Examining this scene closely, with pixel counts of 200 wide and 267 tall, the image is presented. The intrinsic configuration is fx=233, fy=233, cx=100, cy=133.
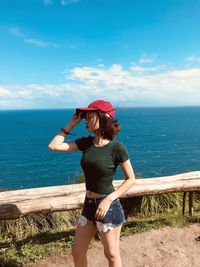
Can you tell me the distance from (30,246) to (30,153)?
4518 cm

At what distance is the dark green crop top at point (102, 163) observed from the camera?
89.1 inches

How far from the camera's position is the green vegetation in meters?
3.91

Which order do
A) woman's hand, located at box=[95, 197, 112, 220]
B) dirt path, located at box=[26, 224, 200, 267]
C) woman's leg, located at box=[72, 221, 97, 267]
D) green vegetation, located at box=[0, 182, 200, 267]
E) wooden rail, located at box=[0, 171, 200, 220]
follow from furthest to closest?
green vegetation, located at box=[0, 182, 200, 267] → dirt path, located at box=[26, 224, 200, 267] → wooden rail, located at box=[0, 171, 200, 220] → woman's leg, located at box=[72, 221, 97, 267] → woman's hand, located at box=[95, 197, 112, 220]

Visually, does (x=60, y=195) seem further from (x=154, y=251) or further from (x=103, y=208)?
(x=103, y=208)

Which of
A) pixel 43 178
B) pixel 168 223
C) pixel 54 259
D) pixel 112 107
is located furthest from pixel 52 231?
pixel 43 178


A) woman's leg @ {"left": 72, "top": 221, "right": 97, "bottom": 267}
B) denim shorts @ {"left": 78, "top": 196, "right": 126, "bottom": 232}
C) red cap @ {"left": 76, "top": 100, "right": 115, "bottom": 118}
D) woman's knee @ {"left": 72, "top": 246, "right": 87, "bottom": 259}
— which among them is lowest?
woman's knee @ {"left": 72, "top": 246, "right": 87, "bottom": 259}

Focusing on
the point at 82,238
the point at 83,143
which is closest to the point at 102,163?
the point at 83,143

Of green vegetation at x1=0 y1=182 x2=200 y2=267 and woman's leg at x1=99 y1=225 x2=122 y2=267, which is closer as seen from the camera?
woman's leg at x1=99 y1=225 x2=122 y2=267

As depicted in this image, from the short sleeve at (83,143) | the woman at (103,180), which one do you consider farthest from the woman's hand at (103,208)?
the short sleeve at (83,143)

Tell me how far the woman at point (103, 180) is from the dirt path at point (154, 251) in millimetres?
1508

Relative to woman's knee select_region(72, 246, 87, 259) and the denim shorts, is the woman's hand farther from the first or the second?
woman's knee select_region(72, 246, 87, 259)

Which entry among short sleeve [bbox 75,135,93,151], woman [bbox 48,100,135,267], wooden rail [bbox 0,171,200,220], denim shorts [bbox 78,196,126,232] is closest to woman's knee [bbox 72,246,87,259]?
woman [bbox 48,100,135,267]

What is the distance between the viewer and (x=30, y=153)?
Answer: 47344 mm

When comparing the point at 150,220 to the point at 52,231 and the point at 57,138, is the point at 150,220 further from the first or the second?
the point at 57,138
